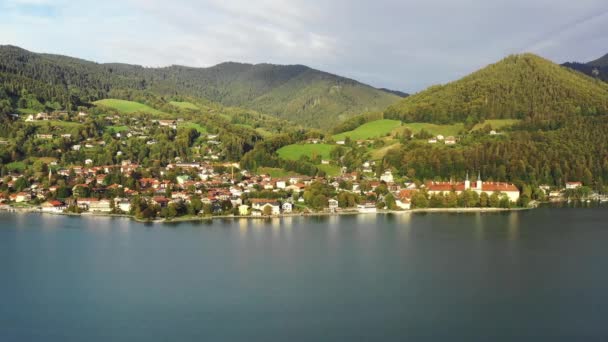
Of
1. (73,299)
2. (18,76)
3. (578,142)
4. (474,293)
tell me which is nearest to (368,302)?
(474,293)

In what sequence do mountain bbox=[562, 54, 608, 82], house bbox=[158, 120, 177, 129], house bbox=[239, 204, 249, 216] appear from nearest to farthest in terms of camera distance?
house bbox=[239, 204, 249, 216], house bbox=[158, 120, 177, 129], mountain bbox=[562, 54, 608, 82]

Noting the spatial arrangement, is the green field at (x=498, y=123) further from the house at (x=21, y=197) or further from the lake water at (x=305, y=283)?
the house at (x=21, y=197)

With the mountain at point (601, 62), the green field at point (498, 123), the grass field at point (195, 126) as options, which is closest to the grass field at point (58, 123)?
the grass field at point (195, 126)

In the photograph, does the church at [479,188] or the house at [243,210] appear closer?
the house at [243,210]

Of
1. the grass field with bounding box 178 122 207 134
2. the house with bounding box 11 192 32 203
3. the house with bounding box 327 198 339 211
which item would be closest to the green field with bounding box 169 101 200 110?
the grass field with bounding box 178 122 207 134

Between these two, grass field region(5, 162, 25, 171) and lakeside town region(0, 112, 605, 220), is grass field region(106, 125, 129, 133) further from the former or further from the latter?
grass field region(5, 162, 25, 171)

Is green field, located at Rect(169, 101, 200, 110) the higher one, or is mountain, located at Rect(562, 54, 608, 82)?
mountain, located at Rect(562, 54, 608, 82)
